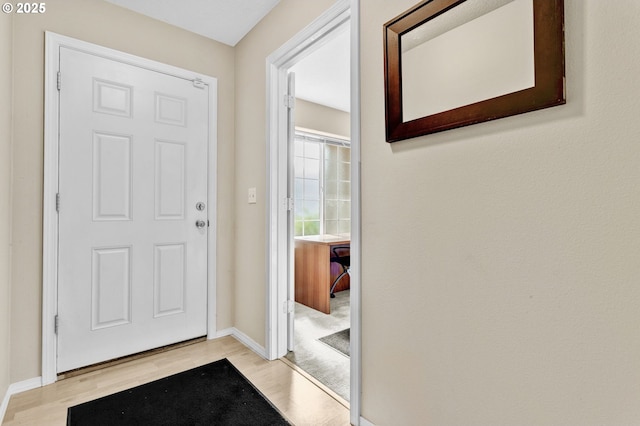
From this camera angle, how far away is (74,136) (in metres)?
1.89

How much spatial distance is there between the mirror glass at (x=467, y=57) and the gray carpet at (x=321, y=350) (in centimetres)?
152

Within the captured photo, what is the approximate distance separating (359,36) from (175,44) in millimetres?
1556

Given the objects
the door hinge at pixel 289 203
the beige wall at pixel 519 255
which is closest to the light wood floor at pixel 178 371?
the beige wall at pixel 519 255

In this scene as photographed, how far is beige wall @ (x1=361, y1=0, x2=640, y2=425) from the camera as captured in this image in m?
0.78

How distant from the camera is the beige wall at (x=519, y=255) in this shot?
78cm

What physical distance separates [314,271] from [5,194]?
93.8 inches

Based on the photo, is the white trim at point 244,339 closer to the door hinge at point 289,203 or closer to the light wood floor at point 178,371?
the light wood floor at point 178,371

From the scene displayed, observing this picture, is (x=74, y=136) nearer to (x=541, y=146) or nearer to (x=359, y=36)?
(x=359, y=36)

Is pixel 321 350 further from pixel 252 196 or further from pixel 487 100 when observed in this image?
pixel 487 100

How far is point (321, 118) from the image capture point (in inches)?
163

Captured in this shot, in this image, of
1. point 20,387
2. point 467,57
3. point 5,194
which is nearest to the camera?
point 467,57

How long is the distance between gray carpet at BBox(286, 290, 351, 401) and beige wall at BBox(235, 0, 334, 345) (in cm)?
33

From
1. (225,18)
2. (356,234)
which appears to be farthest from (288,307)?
(225,18)

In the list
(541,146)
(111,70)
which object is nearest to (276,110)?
(111,70)
